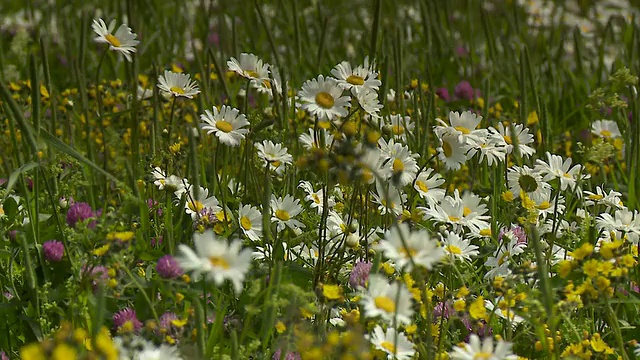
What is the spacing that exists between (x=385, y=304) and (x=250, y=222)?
0.61 m

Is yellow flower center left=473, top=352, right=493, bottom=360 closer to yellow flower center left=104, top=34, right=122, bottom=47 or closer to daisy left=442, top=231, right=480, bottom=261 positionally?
daisy left=442, top=231, right=480, bottom=261

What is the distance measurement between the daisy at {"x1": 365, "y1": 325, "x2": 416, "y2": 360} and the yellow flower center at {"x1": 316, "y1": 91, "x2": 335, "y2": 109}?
1.63ft

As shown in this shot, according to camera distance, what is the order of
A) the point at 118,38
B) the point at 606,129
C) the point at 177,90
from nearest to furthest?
the point at 177,90 → the point at 118,38 → the point at 606,129

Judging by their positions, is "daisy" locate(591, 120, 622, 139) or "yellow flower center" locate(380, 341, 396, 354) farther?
"daisy" locate(591, 120, 622, 139)

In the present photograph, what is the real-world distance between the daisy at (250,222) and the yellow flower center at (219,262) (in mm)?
647

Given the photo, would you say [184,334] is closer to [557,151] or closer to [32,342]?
[32,342]

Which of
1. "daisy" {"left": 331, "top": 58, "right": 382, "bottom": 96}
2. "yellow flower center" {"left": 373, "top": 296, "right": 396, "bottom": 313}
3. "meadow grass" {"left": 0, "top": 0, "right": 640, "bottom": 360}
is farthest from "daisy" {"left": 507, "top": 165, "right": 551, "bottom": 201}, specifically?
"yellow flower center" {"left": 373, "top": 296, "right": 396, "bottom": 313}

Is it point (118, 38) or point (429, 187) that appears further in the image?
point (118, 38)

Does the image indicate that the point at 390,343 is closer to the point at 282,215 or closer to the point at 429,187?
the point at 282,215

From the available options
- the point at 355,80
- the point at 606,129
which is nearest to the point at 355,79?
the point at 355,80

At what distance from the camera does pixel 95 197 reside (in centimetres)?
232

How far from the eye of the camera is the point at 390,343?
135 centimetres

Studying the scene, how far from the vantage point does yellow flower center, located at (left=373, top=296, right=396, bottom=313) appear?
48.9 inches

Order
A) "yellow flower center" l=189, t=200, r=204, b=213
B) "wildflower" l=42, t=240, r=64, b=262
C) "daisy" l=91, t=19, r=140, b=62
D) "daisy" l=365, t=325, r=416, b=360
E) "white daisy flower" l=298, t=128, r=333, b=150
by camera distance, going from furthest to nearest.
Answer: "daisy" l=91, t=19, r=140, b=62
"white daisy flower" l=298, t=128, r=333, b=150
"yellow flower center" l=189, t=200, r=204, b=213
"wildflower" l=42, t=240, r=64, b=262
"daisy" l=365, t=325, r=416, b=360
